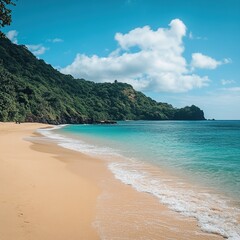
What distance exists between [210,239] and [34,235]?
4392 millimetres

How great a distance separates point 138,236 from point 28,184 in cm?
593

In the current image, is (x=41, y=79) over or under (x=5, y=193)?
over

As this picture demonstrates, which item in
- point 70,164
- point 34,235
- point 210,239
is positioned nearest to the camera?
point 34,235

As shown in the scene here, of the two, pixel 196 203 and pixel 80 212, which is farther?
pixel 196 203

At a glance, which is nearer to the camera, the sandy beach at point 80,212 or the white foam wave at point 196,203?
the sandy beach at point 80,212

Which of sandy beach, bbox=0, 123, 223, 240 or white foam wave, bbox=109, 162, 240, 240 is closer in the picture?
sandy beach, bbox=0, 123, 223, 240

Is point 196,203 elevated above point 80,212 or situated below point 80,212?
below

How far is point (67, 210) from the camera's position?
829 cm

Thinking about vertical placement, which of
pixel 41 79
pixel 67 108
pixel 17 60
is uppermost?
pixel 17 60

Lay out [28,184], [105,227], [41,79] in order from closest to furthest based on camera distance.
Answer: [105,227], [28,184], [41,79]

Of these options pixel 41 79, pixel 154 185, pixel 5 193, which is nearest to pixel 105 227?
pixel 5 193

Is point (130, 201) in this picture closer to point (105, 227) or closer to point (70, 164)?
point (105, 227)

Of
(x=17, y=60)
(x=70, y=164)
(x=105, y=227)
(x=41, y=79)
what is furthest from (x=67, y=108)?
(x=105, y=227)

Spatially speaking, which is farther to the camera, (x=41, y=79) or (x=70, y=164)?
(x=41, y=79)
